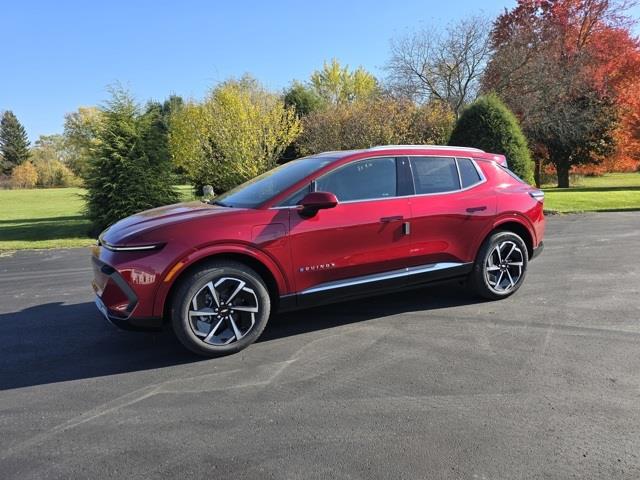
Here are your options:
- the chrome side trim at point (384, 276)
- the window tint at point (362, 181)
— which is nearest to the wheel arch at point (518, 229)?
the chrome side trim at point (384, 276)

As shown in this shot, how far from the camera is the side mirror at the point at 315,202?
4430 mm

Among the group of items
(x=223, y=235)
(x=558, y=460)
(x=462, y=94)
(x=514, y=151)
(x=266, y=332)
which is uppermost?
(x=462, y=94)

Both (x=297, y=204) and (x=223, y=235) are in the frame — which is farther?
(x=297, y=204)

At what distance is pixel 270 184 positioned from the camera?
16.5ft

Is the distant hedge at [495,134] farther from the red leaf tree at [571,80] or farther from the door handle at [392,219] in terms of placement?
the door handle at [392,219]

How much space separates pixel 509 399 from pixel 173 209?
134 inches

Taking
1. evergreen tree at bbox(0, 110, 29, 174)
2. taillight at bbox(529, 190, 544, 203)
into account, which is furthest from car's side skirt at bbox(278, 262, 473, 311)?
evergreen tree at bbox(0, 110, 29, 174)

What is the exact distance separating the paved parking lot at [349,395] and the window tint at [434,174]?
1.31m

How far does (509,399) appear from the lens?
341 centimetres

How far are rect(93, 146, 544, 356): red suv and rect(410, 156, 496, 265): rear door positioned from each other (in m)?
0.01

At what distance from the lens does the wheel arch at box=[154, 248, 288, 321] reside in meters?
4.13

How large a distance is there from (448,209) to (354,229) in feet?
3.82

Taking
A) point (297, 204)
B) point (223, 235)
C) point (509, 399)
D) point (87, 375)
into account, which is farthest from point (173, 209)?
point (509, 399)

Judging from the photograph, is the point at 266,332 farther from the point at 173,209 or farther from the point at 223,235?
the point at 173,209
